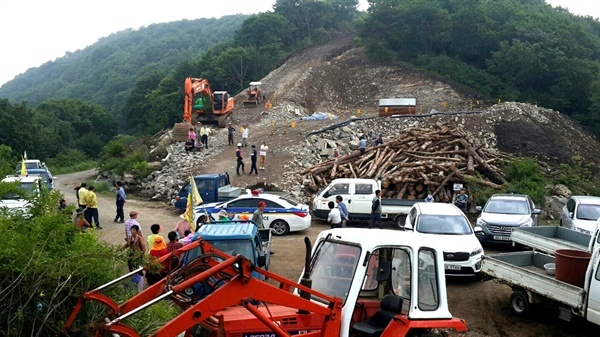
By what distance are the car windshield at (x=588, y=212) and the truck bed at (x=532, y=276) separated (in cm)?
560

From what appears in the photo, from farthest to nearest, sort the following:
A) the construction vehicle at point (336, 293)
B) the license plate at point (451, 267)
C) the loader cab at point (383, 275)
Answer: the license plate at point (451, 267) < the loader cab at point (383, 275) < the construction vehicle at point (336, 293)

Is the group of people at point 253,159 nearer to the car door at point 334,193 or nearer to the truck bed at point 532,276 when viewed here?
the car door at point 334,193

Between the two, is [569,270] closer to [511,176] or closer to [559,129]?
[511,176]

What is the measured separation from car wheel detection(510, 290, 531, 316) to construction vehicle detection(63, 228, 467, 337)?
437 cm

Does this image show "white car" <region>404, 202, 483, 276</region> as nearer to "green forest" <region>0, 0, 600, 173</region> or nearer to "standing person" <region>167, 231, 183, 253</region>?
"standing person" <region>167, 231, 183, 253</region>

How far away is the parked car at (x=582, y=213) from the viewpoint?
15.0 meters

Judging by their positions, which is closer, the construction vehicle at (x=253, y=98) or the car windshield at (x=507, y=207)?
the car windshield at (x=507, y=207)

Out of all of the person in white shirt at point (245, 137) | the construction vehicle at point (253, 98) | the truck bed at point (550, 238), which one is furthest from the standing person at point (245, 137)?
the truck bed at point (550, 238)

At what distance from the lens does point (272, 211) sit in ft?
57.8

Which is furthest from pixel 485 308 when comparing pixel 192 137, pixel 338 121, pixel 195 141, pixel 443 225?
pixel 338 121

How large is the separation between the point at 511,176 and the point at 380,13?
120 ft

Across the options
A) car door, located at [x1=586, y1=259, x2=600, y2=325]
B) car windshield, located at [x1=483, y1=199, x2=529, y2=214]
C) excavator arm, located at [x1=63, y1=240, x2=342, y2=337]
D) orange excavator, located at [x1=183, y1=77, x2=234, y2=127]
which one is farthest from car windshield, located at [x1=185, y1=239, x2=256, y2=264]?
orange excavator, located at [x1=183, y1=77, x2=234, y2=127]

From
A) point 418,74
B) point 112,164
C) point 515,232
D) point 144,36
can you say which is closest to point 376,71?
point 418,74

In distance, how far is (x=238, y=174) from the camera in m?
25.2
